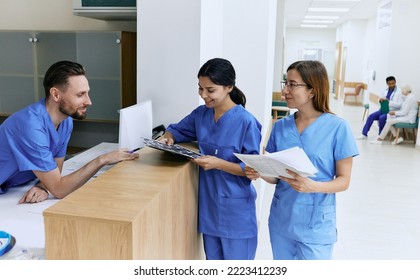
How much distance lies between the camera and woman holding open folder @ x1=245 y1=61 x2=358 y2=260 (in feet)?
5.50

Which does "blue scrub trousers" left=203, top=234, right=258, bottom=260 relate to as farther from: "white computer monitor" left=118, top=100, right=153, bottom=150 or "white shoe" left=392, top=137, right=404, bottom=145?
"white shoe" left=392, top=137, right=404, bottom=145

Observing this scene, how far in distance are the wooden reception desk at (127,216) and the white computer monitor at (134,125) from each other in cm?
13

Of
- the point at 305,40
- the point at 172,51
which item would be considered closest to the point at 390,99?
the point at 172,51

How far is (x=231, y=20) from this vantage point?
3.19m

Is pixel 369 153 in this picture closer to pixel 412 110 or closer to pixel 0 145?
pixel 412 110

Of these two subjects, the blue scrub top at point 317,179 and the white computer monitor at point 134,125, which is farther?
the white computer monitor at point 134,125

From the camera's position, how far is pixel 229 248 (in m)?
1.98

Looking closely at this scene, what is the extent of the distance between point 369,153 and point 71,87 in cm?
583

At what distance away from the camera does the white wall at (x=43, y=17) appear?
12.3 feet

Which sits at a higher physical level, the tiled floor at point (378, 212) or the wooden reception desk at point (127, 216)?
the wooden reception desk at point (127, 216)

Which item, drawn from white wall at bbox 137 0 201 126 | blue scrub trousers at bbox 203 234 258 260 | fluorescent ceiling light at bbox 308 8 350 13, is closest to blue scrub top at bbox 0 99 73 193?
white wall at bbox 137 0 201 126

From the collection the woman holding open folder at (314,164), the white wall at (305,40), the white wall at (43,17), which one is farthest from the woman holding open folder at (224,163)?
the white wall at (305,40)

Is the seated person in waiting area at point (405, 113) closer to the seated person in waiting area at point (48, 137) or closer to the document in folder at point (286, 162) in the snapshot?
the document in folder at point (286, 162)

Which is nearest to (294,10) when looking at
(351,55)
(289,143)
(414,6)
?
(351,55)
